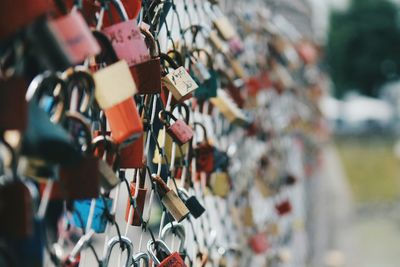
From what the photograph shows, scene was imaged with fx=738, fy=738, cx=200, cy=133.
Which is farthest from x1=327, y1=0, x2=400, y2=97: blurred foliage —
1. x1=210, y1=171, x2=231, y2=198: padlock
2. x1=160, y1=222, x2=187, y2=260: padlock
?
x1=160, y1=222, x2=187, y2=260: padlock

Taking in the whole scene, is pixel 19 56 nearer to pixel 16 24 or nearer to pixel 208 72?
pixel 16 24

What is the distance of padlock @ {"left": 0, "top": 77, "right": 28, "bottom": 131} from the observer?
1.45ft

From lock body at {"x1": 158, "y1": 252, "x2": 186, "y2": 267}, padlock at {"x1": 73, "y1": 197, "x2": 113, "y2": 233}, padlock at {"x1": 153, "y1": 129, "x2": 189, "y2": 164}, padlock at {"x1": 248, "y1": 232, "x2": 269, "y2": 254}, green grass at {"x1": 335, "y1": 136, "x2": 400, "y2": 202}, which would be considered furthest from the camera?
green grass at {"x1": 335, "y1": 136, "x2": 400, "y2": 202}

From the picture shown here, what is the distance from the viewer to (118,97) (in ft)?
1.96

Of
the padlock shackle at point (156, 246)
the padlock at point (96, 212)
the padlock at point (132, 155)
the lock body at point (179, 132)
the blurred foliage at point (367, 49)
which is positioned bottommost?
the blurred foliage at point (367, 49)

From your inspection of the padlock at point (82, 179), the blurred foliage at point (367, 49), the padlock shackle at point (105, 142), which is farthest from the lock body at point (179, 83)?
the blurred foliage at point (367, 49)

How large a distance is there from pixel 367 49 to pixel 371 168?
46.0 ft

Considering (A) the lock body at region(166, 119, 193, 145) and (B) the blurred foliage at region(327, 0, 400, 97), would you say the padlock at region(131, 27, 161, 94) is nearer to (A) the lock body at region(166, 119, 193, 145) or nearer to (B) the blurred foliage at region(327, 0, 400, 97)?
(A) the lock body at region(166, 119, 193, 145)

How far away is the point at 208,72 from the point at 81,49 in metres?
0.63

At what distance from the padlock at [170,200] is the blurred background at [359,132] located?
1738mm

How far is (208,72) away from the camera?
112 cm

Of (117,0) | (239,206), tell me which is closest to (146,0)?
(117,0)

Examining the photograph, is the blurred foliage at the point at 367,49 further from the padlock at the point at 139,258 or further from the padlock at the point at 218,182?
the padlock at the point at 139,258

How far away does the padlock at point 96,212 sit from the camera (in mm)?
683
